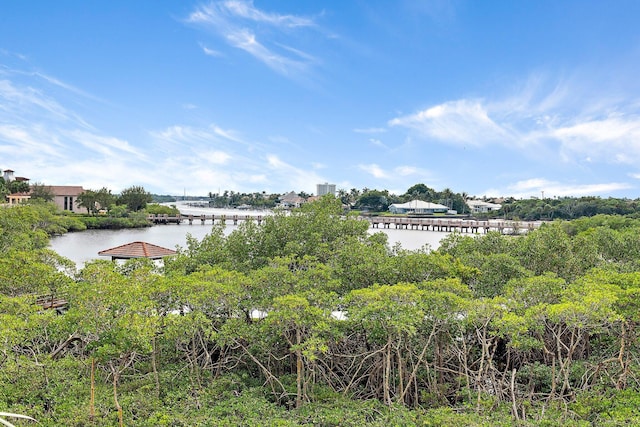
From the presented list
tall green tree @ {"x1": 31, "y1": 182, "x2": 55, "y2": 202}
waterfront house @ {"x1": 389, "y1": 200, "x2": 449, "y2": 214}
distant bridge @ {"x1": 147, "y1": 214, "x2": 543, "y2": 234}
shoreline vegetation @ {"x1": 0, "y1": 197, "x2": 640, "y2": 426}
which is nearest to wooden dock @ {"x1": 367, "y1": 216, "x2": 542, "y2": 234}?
distant bridge @ {"x1": 147, "y1": 214, "x2": 543, "y2": 234}

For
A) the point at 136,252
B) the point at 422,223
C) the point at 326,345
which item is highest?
the point at 136,252

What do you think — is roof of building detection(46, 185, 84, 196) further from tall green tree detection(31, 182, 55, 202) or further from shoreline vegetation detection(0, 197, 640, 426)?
shoreline vegetation detection(0, 197, 640, 426)

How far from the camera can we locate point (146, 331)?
6.21 metres

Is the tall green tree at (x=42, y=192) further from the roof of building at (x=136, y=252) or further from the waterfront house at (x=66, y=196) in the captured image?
the roof of building at (x=136, y=252)

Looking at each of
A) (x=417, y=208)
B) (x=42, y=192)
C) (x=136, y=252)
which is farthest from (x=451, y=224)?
(x=42, y=192)

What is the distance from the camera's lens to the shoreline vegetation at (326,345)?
6230 mm

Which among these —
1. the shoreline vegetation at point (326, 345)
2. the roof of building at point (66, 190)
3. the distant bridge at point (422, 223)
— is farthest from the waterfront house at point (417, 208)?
the shoreline vegetation at point (326, 345)

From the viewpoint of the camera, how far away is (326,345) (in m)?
6.96

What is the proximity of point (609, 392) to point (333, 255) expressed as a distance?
5173mm

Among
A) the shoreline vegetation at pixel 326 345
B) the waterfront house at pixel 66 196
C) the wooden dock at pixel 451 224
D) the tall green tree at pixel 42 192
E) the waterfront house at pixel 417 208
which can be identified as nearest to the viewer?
the shoreline vegetation at pixel 326 345

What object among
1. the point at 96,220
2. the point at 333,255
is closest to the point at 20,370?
the point at 333,255

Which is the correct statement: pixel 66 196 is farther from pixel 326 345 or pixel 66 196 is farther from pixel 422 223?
pixel 326 345

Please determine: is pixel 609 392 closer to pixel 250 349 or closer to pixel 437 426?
pixel 437 426

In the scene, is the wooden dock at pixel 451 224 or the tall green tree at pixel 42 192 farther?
the tall green tree at pixel 42 192
